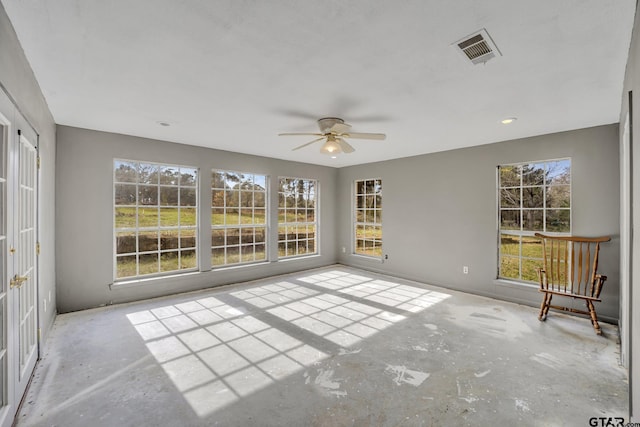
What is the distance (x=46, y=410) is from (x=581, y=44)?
4253 mm

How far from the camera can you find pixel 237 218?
542 cm

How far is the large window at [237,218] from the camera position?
5.17m

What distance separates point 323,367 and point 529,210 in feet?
12.3

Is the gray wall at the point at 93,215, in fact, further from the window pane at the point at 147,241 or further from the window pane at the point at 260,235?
the window pane at the point at 260,235

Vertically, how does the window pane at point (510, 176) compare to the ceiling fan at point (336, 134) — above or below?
below

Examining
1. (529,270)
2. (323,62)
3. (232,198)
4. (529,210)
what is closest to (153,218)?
(232,198)

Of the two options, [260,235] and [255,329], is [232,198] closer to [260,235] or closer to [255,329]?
[260,235]

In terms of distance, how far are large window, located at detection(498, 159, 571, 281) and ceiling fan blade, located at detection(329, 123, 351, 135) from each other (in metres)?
2.80

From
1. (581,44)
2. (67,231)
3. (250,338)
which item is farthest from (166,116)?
(581,44)

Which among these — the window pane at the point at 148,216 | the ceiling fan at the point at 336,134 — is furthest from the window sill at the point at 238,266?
the ceiling fan at the point at 336,134

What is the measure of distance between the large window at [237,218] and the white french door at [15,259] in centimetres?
274

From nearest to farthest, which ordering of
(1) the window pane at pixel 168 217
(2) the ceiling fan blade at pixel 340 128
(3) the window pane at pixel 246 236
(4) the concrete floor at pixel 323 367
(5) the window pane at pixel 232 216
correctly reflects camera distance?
1. (4) the concrete floor at pixel 323 367
2. (2) the ceiling fan blade at pixel 340 128
3. (1) the window pane at pixel 168 217
4. (5) the window pane at pixel 232 216
5. (3) the window pane at pixel 246 236

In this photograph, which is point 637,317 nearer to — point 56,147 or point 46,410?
point 46,410

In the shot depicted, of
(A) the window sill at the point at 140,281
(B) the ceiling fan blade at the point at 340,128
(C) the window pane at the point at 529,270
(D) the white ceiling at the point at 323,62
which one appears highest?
(D) the white ceiling at the point at 323,62
